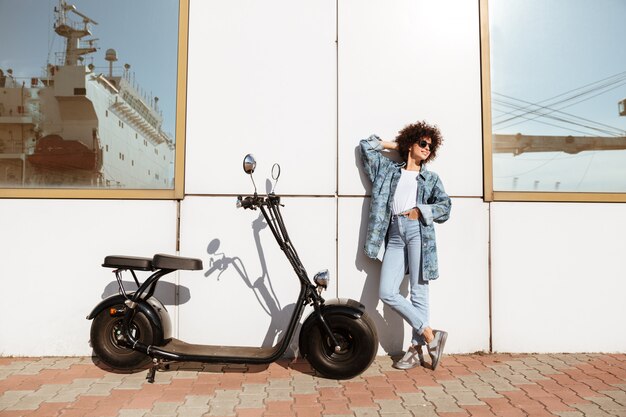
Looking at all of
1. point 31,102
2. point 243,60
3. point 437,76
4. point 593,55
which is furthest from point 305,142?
point 593,55

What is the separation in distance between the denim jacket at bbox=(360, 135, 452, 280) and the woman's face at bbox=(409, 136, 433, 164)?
14cm

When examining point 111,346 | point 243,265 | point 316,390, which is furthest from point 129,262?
point 316,390

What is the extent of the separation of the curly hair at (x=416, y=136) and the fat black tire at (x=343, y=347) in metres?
1.64

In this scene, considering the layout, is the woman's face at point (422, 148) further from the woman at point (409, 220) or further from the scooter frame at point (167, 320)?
the scooter frame at point (167, 320)

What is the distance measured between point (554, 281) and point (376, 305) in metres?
1.73

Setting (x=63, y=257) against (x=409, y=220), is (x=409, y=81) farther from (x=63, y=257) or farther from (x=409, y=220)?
(x=63, y=257)

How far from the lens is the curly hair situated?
4852 mm

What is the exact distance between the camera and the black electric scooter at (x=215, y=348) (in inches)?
162

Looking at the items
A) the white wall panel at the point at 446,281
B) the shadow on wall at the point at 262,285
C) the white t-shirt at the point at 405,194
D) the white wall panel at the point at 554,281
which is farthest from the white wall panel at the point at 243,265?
the white wall panel at the point at 554,281

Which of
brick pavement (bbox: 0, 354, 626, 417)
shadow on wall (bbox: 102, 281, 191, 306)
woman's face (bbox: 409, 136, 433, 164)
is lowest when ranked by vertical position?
brick pavement (bbox: 0, 354, 626, 417)

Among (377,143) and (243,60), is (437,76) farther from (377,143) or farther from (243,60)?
(243,60)

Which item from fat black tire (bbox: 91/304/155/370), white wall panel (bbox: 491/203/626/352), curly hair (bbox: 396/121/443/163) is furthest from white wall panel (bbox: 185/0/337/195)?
white wall panel (bbox: 491/203/626/352)

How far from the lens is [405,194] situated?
15.7ft

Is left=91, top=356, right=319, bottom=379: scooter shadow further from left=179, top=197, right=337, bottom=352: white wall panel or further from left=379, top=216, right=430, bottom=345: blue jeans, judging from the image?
left=379, top=216, right=430, bottom=345: blue jeans
